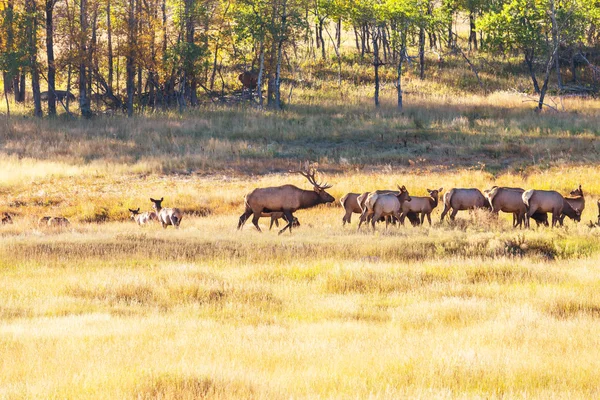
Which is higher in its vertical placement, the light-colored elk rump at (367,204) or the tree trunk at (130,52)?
the tree trunk at (130,52)

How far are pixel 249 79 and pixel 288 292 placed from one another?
4761 cm

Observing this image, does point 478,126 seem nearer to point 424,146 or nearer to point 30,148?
point 424,146

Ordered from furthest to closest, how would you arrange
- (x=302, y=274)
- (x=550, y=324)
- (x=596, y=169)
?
(x=596, y=169), (x=302, y=274), (x=550, y=324)

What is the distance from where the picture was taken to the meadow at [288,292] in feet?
27.8

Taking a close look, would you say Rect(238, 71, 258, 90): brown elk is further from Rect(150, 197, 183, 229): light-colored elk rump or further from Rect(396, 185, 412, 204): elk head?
Rect(396, 185, 412, 204): elk head

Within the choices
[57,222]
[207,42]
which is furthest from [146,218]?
[207,42]

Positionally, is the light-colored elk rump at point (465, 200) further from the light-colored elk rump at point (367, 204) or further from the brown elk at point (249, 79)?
the brown elk at point (249, 79)

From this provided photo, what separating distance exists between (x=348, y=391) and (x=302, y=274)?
7.51 m

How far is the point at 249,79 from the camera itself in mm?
60125

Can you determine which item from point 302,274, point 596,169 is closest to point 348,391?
point 302,274

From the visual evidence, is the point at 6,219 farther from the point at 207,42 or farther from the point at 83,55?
the point at 207,42

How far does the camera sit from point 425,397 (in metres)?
7.69

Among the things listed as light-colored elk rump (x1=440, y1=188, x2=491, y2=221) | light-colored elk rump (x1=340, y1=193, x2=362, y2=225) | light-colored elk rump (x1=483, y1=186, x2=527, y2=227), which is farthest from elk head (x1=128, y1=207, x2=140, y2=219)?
light-colored elk rump (x1=483, y1=186, x2=527, y2=227)

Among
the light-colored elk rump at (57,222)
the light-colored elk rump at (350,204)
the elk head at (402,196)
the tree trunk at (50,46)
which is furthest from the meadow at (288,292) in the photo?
the tree trunk at (50,46)
